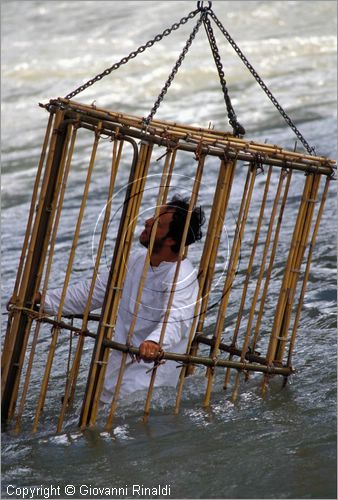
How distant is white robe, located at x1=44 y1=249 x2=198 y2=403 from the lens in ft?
10.4

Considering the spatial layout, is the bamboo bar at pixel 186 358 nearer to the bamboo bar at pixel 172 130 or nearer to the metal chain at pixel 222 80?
the bamboo bar at pixel 172 130

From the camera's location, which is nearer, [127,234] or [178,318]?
[127,234]

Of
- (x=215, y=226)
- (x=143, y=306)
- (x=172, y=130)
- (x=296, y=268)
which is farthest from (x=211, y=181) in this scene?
(x=172, y=130)

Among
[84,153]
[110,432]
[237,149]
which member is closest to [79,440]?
[110,432]

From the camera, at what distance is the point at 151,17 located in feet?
43.6

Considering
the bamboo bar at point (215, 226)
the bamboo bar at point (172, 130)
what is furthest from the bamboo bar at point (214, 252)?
the bamboo bar at point (172, 130)

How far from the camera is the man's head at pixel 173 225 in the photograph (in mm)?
3107

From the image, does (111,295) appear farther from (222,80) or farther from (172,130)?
(222,80)

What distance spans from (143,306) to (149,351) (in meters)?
0.31

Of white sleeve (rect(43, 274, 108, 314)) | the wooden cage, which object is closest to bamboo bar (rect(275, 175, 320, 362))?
the wooden cage

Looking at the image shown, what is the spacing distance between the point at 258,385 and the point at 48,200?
1.12 metres

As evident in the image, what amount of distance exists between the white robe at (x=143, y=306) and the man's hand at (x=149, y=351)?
0.15 m

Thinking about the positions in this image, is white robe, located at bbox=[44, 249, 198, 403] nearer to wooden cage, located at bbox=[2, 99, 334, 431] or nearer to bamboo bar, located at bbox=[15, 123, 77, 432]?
wooden cage, located at bbox=[2, 99, 334, 431]

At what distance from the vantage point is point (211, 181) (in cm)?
660
